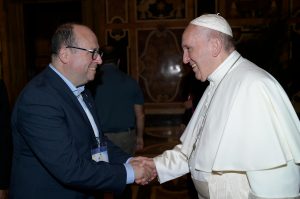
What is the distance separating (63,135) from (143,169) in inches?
29.2

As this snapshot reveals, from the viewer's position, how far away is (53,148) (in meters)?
1.92

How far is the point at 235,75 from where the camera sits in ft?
6.81

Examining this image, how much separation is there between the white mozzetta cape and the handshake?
48cm

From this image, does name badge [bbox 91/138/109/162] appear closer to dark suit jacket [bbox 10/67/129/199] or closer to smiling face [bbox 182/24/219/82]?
dark suit jacket [bbox 10/67/129/199]

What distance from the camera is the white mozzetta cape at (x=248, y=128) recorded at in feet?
6.05

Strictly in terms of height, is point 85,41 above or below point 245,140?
above

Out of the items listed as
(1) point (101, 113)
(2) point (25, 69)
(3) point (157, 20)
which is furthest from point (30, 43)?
(1) point (101, 113)

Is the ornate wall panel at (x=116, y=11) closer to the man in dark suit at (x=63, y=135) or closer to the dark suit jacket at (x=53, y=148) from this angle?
the man in dark suit at (x=63, y=135)

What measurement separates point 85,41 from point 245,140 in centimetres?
112

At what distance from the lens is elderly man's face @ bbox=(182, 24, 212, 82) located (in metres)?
2.17

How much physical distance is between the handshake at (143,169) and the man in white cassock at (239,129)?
1.25 ft

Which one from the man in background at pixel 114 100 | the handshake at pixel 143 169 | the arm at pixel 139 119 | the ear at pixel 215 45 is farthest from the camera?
the arm at pixel 139 119

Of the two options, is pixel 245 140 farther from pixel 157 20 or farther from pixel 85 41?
pixel 157 20

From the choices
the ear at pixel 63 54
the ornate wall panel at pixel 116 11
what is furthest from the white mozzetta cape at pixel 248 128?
the ornate wall panel at pixel 116 11
